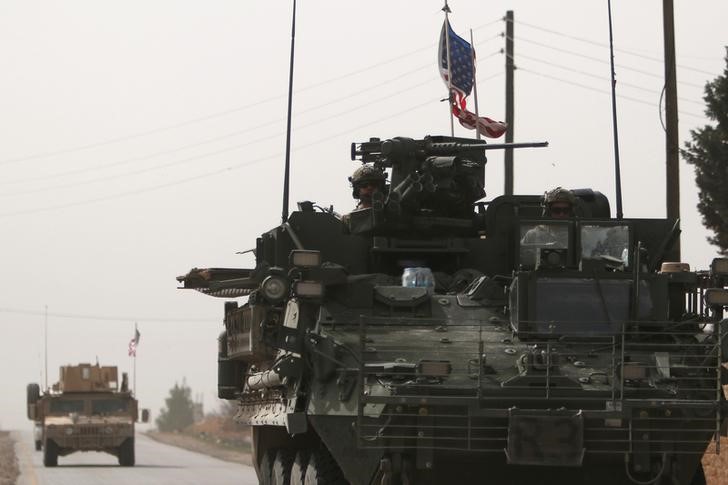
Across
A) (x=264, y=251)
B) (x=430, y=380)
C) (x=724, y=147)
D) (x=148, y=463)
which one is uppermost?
(x=724, y=147)

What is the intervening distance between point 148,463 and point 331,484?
2668 cm

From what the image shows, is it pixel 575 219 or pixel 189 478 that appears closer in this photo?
pixel 575 219

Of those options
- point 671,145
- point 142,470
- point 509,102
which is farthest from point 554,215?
point 142,470

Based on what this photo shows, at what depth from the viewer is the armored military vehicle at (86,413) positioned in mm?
39719

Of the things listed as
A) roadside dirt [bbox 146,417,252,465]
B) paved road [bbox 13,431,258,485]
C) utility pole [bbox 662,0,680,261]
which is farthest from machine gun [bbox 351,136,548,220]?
roadside dirt [bbox 146,417,252,465]

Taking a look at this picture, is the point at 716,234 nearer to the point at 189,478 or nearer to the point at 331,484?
the point at 189,478

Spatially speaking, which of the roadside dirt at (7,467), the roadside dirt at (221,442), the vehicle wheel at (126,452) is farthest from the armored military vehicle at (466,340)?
the vehicle wheel at (126,452)

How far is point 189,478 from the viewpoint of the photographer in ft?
103

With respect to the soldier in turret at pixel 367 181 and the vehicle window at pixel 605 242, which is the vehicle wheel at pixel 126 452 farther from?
the vehicle window at pixel 605 242

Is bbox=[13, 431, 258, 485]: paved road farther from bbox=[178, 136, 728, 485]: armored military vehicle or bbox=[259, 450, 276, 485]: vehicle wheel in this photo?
bbox=[178, 136, 728, 485]: armored military vehicle

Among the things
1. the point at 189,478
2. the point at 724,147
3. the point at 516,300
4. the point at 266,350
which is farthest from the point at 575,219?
the point at 724,147

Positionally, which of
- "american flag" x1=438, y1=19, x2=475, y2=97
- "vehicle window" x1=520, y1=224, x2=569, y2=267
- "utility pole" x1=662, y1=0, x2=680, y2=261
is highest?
"american flag" x1=438, y1=19, x2=475, y2=97

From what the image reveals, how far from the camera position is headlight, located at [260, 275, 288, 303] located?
14.8m

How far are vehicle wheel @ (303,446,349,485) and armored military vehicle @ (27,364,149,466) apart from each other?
83.2 ft
